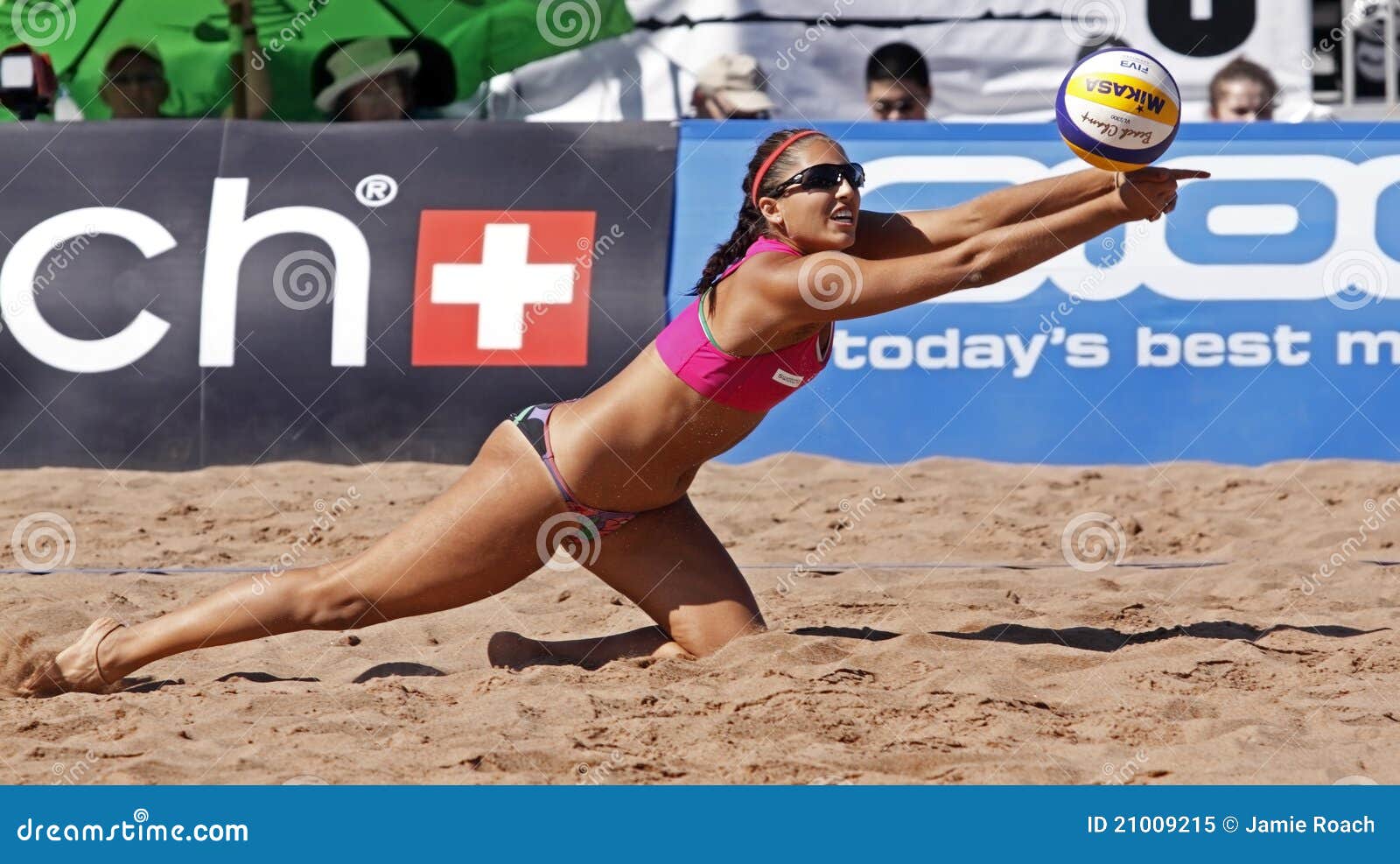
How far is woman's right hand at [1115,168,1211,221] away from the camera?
3609mm

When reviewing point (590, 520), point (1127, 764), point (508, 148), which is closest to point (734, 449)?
point (508, 148)

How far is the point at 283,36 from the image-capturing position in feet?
27.8

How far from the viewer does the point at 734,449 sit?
6.90 metres

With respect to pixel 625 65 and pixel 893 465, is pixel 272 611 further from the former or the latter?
pixel 625 65

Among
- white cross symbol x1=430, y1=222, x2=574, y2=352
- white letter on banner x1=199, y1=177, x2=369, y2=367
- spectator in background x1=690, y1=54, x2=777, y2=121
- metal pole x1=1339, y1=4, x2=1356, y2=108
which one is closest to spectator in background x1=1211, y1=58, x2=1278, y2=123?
metal pole x1=1339, y1=4, x2=1356, y2=108

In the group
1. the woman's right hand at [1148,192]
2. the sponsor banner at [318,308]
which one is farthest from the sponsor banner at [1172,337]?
the woman's right hand at [1148,192]

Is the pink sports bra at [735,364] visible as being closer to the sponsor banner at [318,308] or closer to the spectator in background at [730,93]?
the sponsor banner at [318,308]

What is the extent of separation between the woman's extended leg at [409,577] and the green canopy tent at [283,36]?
4880 mm

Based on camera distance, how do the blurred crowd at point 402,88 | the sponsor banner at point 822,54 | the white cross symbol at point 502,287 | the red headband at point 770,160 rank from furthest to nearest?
the sponsor banner at point 822,54 < the blurred crowd at point 402,88 < the white cross symbol at point 502,287 < the red headband at point 770,160

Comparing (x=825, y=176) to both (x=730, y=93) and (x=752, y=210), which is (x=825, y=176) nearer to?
(x=752, y=210)

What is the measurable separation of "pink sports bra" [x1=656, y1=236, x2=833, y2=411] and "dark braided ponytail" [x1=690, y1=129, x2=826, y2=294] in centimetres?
10

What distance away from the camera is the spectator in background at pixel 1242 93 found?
303 inches

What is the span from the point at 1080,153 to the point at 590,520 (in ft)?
5.06

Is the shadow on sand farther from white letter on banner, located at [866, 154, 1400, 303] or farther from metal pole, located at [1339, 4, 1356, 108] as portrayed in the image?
metal pole, located at [1339, 4, 1356, 108]
